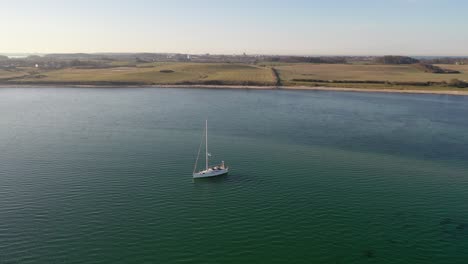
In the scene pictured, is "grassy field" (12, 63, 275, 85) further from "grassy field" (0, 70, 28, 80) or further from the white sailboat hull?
the white sailboat hull

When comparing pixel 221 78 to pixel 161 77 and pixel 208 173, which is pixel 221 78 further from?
pixel 208 173

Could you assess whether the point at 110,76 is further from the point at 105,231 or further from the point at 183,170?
the point at 105,231

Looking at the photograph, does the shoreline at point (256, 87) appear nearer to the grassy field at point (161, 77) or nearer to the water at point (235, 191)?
the grassy field at point (161, 77)

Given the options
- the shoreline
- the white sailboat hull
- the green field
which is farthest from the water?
the green field

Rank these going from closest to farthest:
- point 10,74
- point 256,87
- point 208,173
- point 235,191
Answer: point 235,191, point 208,173, point 256,87, point 10,74

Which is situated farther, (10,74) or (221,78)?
(221,78)

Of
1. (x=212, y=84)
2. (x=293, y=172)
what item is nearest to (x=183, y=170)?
(x=293, y=172)

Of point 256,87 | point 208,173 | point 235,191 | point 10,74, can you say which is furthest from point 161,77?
point 235,191

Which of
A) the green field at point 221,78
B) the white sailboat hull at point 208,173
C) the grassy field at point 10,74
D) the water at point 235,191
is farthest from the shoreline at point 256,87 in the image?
the white sailboat hull at point 208,173
